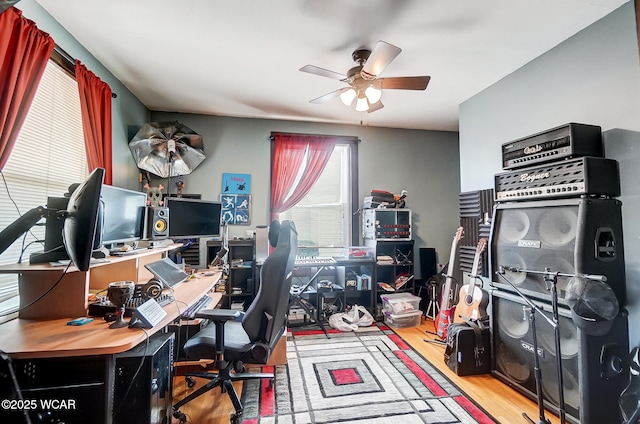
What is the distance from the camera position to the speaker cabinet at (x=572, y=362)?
1548 millimetres

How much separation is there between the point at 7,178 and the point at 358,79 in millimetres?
2423

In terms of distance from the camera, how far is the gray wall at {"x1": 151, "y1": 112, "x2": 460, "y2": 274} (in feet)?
12.0

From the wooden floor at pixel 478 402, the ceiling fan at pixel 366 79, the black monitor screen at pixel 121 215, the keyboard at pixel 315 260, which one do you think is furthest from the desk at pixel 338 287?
the ceiling fan at pixel 366 79

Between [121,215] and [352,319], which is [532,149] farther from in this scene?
[121,215]

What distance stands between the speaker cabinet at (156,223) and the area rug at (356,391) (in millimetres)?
1384

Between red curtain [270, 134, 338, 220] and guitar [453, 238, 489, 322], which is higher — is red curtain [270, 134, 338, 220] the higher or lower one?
the higher one

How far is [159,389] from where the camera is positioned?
148cm

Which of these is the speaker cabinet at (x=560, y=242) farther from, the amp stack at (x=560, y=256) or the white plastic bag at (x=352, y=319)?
the white plastic bag at (x=352, y=319)

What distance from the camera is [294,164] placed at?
12.6 ft

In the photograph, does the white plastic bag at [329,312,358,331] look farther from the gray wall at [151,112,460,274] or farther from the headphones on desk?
the headphones on desk

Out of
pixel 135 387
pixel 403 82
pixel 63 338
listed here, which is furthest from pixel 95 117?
pixel 403 82

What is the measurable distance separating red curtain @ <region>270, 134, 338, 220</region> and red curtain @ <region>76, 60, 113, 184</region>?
5.92 feet

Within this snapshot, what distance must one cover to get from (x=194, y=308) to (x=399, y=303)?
2.39 m

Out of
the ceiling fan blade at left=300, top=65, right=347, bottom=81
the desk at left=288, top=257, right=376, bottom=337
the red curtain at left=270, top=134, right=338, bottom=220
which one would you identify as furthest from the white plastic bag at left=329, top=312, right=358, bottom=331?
the ceiling fan blade at left=300, top=65, right=347, bottom=81
